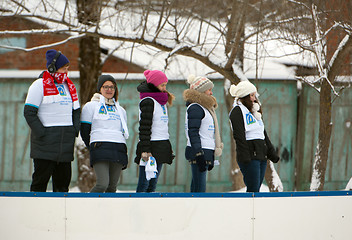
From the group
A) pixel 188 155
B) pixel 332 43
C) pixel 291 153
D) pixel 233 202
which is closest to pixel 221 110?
pixel 291 153

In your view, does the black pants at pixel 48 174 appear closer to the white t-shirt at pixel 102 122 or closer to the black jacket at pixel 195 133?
the white t-shirt at pixel 102 122

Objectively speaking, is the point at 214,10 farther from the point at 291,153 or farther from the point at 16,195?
the point at 16,195

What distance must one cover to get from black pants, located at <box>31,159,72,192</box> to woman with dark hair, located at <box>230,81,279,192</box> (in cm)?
156

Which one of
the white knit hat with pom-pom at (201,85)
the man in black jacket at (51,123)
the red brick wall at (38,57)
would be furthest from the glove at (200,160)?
the red brick wall at (38,57)

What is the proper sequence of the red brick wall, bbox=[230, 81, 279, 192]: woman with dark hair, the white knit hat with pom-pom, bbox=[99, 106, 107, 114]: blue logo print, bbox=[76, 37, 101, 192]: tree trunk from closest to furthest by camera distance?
A: bbox=[99, 106, 107, 114]: blue logo print → bbox=[230, 81, 279, 192]: woman with dark hair → the white knit hat with pom-pom → the red brick wall → bbox=[76, 37, 101, 192]: tree trunk

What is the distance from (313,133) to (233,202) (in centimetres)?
519

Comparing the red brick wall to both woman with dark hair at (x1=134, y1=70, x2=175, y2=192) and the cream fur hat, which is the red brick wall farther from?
the cream fur hat

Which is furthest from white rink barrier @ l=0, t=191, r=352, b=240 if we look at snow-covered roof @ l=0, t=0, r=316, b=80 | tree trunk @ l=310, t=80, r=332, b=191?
tree trunk @ l=310, t=80, r=332, b=191

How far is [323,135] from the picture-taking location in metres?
7.30

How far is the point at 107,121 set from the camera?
4.88 metres

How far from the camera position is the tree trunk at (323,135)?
23.6 feet

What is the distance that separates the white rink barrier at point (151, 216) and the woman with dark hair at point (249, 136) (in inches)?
27.7

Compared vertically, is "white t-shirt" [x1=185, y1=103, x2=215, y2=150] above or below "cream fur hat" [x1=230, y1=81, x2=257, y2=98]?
below

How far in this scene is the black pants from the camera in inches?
184
